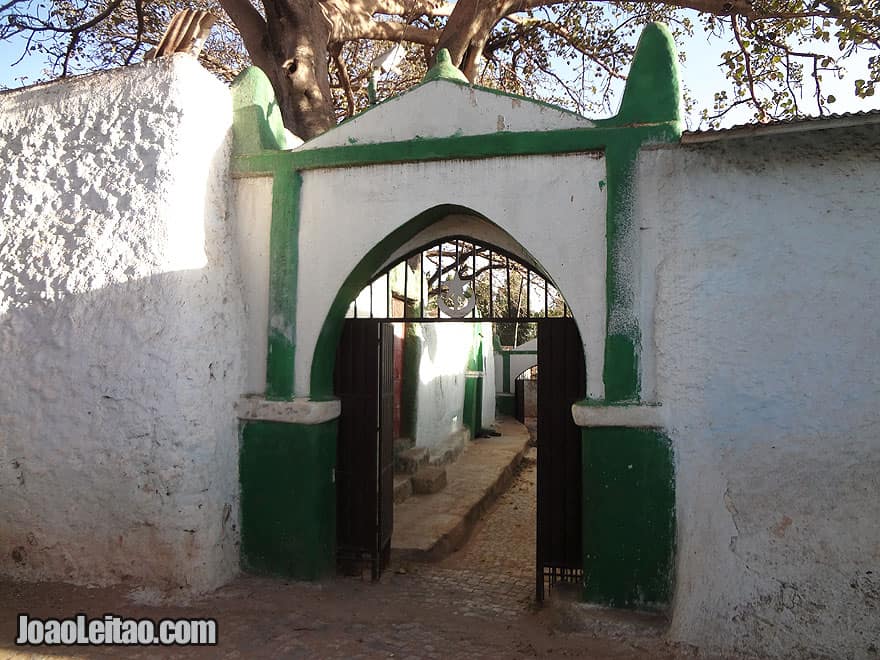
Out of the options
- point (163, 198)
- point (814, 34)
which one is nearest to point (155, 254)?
point (163, 198)

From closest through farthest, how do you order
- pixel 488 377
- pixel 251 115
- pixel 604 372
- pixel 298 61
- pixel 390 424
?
pixel 604 372 < pixel 251 115 < pixel 390 424 < pixel 298 61 < pixel 488 377

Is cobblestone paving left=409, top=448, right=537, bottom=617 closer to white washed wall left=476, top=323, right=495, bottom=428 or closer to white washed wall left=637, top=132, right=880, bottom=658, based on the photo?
white washed wall left=637, top=132, right=880, bottom=658

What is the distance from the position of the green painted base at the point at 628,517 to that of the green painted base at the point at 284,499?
6.45 feet

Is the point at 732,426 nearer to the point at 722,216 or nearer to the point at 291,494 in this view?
the point at 722,216

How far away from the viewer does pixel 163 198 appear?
15.3 feet

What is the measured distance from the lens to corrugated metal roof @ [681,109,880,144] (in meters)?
3.58

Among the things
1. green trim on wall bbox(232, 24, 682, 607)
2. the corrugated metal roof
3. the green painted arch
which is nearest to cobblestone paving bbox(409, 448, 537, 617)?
green trim on wall bbox(232, 24, 682, 607)

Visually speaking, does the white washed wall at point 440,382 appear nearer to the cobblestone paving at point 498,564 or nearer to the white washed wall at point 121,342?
the cobblestone paving at point 498,564

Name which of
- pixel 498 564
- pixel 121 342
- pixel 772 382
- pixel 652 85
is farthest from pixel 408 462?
pixel 652 85

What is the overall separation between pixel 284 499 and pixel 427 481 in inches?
151

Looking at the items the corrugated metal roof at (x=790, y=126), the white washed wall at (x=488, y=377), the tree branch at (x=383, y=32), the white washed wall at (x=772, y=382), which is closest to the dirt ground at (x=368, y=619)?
the white washed wall at (x=772, y=382)

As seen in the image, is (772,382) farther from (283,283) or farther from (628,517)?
(283,283)

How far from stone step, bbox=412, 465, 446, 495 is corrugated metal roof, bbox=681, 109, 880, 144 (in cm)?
572

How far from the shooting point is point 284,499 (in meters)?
4.89
